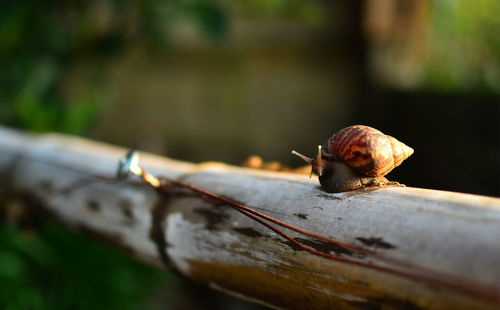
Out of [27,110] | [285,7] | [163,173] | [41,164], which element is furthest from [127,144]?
[163,173]

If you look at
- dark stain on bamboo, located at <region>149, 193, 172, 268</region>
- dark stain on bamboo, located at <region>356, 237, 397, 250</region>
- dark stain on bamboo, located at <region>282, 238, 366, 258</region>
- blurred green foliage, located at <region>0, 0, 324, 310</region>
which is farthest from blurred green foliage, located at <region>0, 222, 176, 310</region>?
dark stain on bamboo, located at <region>356, 237, 397, 250</region>

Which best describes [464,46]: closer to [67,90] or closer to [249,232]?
[67,90]

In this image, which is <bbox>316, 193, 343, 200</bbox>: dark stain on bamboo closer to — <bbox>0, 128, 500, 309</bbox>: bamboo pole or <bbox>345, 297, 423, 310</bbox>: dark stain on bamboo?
<bbox>0, 128, 500, 309</bbox>: bamboo pole

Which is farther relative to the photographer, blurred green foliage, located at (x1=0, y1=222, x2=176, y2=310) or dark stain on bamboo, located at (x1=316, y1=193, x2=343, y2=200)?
blurred green foliage, located at (x1=0, y1=222, x2=176, y2=310)

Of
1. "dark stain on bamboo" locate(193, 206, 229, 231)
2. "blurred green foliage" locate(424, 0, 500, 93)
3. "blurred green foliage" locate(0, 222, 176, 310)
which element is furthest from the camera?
"blurred green foliage" locate(424, 0, 500, 93)

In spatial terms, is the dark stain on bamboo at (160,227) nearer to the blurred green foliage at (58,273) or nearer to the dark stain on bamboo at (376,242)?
the dark stain on bamboo at (376,242)

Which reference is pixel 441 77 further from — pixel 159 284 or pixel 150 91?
pixel 159 284

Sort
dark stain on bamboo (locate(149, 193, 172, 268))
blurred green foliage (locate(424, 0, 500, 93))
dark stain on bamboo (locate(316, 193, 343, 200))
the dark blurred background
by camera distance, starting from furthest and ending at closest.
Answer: blurred green foliage (locate(424, 0, 500, 93))
the dark blurred background
dark stain on bamboo (locate(149, 193, 172, 268))
dark stain on bamboo (locate(316, 193, 343, 200))
